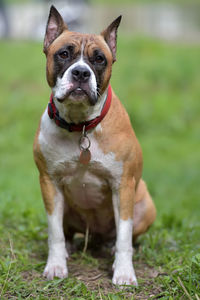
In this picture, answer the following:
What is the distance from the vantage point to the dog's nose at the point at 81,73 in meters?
3.00

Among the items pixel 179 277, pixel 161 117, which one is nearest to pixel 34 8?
pixel 161 117

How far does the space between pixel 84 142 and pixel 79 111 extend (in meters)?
0.22

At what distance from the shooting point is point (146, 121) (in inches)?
426

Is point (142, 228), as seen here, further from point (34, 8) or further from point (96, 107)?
point (34, 8)

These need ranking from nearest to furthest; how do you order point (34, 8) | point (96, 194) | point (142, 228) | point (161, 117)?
point (96, 194) < point (142, 228) < point (161, 117) < point (34, 8)

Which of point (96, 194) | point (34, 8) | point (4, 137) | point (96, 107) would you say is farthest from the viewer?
point (34, 8)

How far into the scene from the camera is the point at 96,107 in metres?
3.25

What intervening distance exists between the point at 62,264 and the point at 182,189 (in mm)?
4214

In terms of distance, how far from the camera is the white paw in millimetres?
3186

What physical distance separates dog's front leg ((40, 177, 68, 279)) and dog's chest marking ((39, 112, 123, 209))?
88 mm

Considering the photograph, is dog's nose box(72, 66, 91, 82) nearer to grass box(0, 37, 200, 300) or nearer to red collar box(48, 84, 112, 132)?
red collar box(48, 84, 112, 132)

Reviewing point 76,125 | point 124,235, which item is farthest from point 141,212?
point 76,125

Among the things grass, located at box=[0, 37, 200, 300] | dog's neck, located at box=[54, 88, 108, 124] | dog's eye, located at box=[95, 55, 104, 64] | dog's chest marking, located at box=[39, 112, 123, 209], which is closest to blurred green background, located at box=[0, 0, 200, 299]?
grass, located at box=[0, 37, 200, 300]

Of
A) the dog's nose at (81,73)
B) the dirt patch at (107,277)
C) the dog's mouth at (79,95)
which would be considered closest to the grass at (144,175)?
the dirt patch at (107,277)
